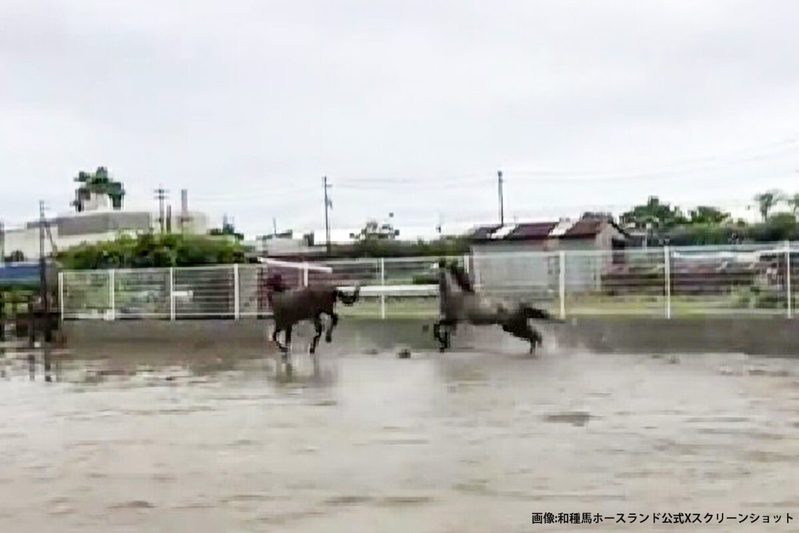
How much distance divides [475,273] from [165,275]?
7089 millimetres

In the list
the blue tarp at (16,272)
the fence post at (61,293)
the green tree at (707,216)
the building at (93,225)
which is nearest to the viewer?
the fence post at (61,293)

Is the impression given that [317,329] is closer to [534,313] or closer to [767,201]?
[534,313]

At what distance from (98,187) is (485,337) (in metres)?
54.9

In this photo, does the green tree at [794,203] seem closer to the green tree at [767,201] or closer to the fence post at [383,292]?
the green tree at [767,201]

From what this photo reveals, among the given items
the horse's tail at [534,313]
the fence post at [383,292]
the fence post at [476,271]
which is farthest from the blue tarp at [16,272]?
the horse's tail at [534,313]

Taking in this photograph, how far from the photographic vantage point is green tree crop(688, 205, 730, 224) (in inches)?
1905

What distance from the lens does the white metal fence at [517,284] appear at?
61.0ft

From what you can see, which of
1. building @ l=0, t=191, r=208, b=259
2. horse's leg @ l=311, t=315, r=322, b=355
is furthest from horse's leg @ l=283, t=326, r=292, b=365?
building @ l=0, t=191, r=208, b=259

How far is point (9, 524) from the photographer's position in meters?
5.85

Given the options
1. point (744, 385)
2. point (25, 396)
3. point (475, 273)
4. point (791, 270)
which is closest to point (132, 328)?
point (475, 273)

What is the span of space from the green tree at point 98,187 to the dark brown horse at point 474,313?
54.1 m

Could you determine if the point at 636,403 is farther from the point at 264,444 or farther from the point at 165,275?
the point at 165,275

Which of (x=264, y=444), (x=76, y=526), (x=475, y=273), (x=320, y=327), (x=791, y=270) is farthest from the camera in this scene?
(x=475, y=273)

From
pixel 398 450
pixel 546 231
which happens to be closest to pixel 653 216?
pixel 546 231
